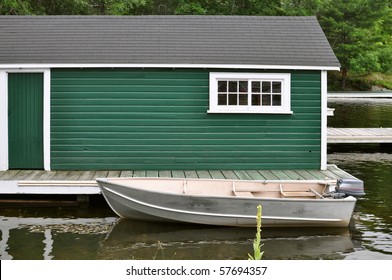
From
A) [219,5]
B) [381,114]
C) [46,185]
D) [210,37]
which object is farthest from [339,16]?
[46,185]

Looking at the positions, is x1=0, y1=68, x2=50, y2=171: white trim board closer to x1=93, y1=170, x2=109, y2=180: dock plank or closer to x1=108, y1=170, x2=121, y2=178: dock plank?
x1=93, y1=170, x2=109, y2=180: dock plank

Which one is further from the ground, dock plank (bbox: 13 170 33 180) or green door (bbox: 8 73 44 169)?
green door (bbox: 8 73 44 169)

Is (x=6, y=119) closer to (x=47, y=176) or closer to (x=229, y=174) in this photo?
(x=47, y=176)

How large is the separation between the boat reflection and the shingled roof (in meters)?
3.59

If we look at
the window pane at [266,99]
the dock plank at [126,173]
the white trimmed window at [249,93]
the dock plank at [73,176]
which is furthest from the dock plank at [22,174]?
the window pane at [266,99]

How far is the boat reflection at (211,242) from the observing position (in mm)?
9602

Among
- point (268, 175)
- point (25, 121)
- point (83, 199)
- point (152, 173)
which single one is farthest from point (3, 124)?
point (268, 175)

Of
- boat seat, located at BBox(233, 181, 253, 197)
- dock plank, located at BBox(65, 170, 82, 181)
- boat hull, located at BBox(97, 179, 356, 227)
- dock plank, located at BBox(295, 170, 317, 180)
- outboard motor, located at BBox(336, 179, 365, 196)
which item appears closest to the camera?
boat hull, located at BBox(97, 179, 356, 227)

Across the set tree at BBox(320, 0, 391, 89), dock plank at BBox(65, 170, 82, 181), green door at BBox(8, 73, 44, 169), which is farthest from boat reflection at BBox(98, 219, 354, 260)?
tree at BBox(320, 0, 391, 89)

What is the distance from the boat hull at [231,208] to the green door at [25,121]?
289cm

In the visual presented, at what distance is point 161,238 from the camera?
10352 mm

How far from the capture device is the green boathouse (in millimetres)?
13016

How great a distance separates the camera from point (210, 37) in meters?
13.9

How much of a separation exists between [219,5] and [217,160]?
31.9 m
